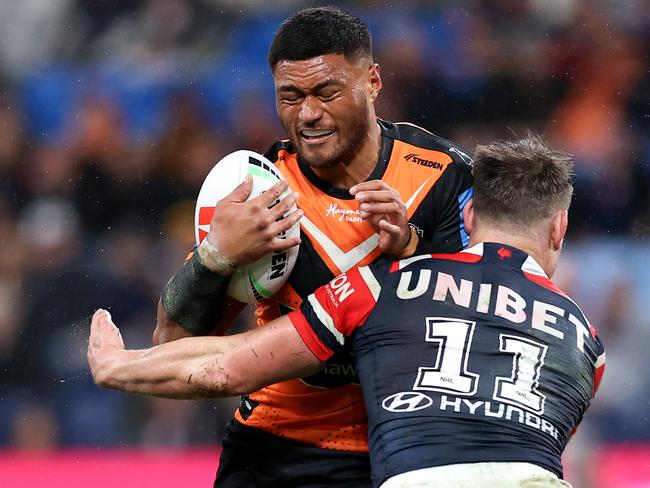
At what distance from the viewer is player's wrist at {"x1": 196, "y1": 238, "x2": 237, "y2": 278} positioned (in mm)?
3104

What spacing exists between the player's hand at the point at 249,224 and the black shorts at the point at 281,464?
28.5 inches

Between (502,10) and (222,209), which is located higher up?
(502,10)

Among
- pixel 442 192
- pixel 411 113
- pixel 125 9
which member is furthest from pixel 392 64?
pixel 442 192

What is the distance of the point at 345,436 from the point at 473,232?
787 millimetres

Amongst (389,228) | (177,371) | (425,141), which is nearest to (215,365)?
(177,371)

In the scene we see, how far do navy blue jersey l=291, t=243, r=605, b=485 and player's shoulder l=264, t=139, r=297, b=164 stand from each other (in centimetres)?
75

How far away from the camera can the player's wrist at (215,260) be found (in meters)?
3.10

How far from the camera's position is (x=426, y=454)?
2650mm

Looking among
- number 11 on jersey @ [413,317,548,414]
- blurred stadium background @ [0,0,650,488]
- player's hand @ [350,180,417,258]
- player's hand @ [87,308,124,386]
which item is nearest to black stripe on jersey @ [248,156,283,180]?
player's hand @ [350,180,417,258]

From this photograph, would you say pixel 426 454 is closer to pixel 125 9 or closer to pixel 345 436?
pixel 345 436

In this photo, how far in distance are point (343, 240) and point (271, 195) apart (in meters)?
0.36

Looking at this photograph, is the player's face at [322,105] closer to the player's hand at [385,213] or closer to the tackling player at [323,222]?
the tackling player at [323,222]

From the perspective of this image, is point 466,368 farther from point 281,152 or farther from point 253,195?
point 281,152

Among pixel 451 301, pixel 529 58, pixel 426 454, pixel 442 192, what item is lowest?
pixel 426 454
